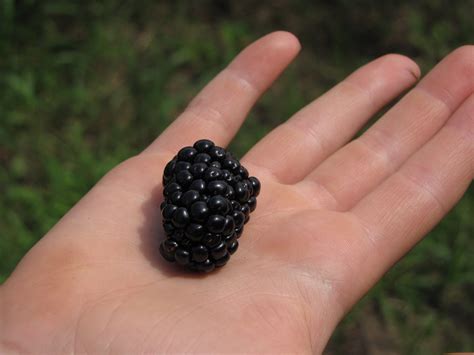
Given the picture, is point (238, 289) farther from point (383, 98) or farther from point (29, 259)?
point (383, 98)

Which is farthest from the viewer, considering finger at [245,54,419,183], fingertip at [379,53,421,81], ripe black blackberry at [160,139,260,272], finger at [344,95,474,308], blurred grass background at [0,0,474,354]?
blurred grass background at [0,0,474,354]

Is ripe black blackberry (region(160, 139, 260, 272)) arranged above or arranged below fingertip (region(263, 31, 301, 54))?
below

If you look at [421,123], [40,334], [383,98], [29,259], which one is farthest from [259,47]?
[40,334]

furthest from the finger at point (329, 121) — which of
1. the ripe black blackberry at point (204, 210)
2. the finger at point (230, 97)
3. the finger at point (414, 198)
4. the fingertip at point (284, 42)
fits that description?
the ripe black blackberry at point (204, 210)

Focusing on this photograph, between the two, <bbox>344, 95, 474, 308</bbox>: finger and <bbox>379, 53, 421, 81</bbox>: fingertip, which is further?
<bbox>379, 53, 421, 81</bbox>: fingertip

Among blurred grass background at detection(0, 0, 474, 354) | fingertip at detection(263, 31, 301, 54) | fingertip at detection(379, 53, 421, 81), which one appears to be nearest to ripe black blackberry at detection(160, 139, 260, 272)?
fingertip at detection(263, 31, 301, 54)

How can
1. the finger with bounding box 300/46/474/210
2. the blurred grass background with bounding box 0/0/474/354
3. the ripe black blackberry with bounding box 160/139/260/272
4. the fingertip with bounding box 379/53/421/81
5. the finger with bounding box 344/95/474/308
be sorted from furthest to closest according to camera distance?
the blurred grass background with bounding box 0/0/474/354 < the fingertip with bounding box 379/53/421/81 < the finger with bounding box 300/46/474/210 < the finger with bounding box 344/95/474/308 < the ripe black blackberry with bounding box 160/139/260/272

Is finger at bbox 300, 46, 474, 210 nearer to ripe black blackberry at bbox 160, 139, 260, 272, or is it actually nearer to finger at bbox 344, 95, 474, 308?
finger at bbox 344, 95, 474, 308
